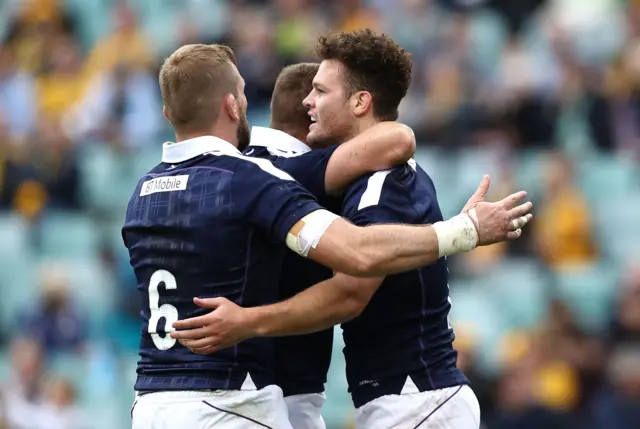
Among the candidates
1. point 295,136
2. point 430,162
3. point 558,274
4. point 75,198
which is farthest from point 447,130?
point 295,136

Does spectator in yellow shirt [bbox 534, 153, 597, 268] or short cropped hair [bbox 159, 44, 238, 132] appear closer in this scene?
short cropped hair [bbox 159, 44, 238, 132]

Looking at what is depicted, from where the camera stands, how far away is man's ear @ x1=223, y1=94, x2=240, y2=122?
205 inches

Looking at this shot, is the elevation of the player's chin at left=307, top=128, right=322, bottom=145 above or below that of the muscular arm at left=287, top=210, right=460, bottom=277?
above

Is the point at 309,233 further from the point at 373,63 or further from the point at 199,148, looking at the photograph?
the point at 373,63

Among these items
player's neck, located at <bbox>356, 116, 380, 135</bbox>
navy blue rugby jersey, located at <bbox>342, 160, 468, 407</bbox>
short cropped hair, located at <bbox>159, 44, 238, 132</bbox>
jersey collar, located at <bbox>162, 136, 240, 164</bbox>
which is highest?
short cropped hair, located at <bbox>159, 44, 238, 132</bbox>

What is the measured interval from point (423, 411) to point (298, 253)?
0.83m

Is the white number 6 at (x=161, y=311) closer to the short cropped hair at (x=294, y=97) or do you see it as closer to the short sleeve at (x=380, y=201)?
the short sleeve at (x=380, y=201)

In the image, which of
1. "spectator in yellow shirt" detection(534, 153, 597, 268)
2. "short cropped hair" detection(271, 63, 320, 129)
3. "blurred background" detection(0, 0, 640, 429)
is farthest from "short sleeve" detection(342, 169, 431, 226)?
"spectator in yellow shirt" detection(534, 153, 597, 268)

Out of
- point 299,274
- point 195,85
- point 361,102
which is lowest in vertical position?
point 299,274

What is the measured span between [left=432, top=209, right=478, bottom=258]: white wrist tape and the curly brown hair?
2.32 feet

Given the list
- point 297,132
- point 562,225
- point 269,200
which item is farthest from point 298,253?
point 562,225

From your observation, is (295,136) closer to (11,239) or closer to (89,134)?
(11,239)

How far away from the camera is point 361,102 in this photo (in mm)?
5406

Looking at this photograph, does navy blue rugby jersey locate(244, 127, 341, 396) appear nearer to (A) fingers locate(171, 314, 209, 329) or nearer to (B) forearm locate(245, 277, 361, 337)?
(B) forearm locate(245, 277, 361, 337)
